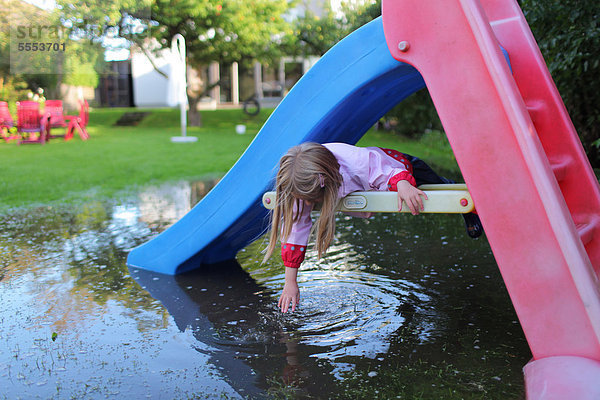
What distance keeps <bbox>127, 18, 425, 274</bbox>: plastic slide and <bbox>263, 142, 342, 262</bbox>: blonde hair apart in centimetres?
47

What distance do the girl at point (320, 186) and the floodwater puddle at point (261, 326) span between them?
0.42 meters

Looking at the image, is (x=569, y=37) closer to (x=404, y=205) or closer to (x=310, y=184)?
(x=404, y=205)

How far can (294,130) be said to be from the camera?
3.21m

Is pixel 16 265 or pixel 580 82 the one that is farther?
pixel 580 82

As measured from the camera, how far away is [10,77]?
1952 centimetres

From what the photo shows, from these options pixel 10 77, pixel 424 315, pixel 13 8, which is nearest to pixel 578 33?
pixel 424 315

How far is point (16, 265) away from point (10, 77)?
1766 cm

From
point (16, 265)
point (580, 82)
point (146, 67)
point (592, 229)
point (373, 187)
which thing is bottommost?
point (16, 265)

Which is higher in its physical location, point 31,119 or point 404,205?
point 31,119

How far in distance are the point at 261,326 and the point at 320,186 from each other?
0.93 m

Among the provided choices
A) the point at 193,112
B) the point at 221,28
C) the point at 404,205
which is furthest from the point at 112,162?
the point at 193,112

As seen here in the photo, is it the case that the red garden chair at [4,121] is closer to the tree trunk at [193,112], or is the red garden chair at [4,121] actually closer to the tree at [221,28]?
the tree at [221,28]

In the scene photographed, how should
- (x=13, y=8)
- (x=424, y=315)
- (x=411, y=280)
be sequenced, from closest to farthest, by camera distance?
1. (x=424, y=315)
2. (x=411, y=280)
3. (x=13, y=8)

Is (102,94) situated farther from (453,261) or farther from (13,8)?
(453,261)
